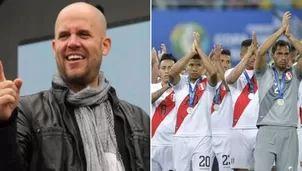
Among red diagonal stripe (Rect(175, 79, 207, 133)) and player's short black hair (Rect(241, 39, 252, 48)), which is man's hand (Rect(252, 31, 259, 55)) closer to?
player's short black hair (Rect(241, 39, 252, 48))

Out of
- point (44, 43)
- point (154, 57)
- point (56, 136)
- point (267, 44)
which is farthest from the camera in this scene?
point (267, 44)

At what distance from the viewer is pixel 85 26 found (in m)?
1.74

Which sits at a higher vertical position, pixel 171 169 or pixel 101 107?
pixel 101 107

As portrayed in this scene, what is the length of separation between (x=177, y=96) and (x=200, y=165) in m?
0.41

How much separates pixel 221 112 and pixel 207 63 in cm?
29

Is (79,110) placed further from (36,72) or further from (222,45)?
(222,45)

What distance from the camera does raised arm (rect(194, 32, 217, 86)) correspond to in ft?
9.30

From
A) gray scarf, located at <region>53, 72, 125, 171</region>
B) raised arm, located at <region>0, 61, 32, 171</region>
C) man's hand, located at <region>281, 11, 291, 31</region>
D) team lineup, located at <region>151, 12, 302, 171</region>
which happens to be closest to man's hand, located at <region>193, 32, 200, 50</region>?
team lineup, located at <region>151, 12, 302, 171</region>

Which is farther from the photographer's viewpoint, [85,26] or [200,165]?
[200,165]

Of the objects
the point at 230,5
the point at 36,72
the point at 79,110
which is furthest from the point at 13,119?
the point at 230,5

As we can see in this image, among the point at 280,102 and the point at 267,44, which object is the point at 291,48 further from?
the point at 280,102

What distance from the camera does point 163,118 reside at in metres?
2.89

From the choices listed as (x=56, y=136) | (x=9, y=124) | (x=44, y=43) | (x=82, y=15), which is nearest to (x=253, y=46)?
(x=44, y=43)

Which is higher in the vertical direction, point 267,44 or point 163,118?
point 267,44
